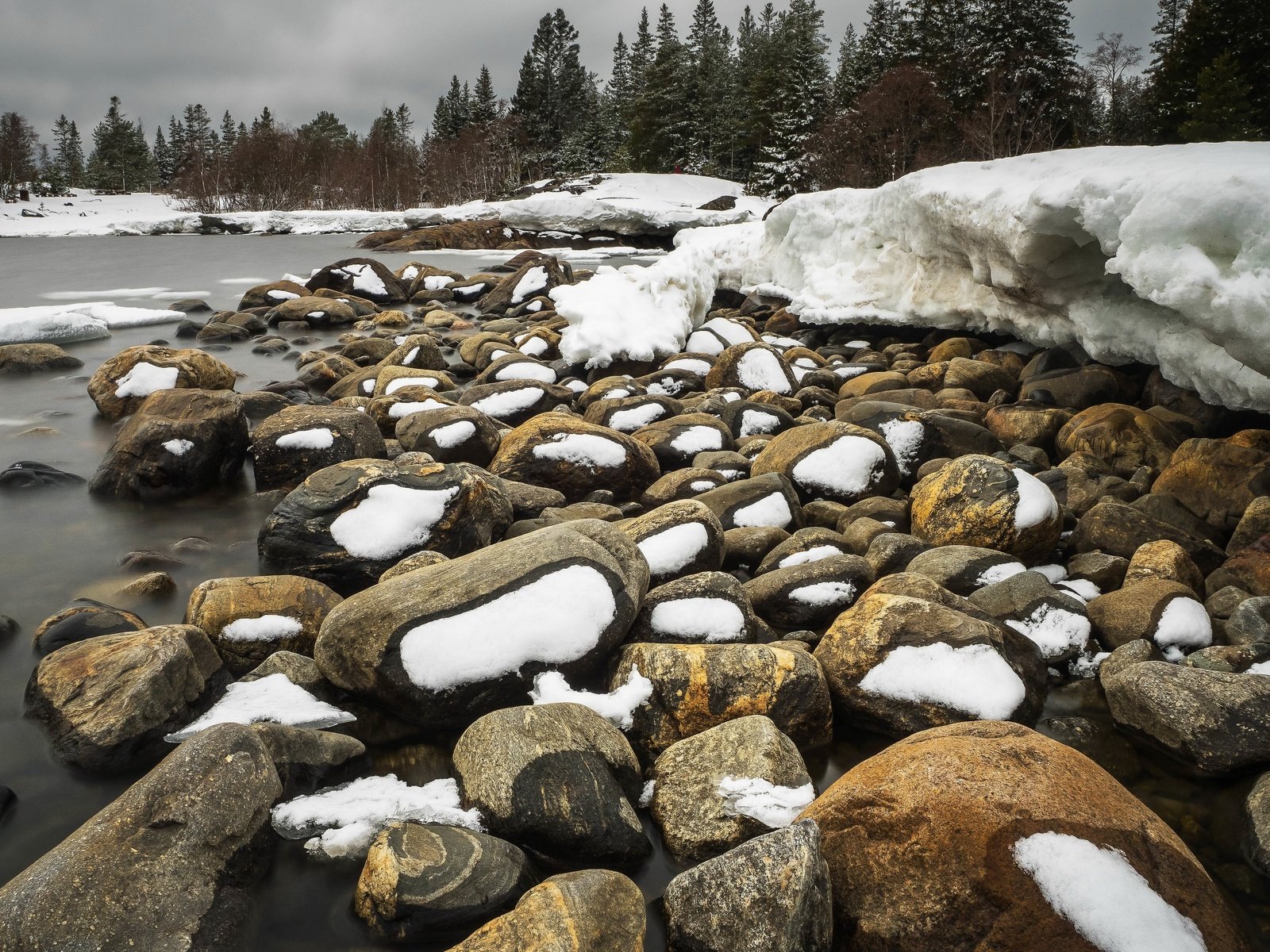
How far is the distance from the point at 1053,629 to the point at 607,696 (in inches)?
70.4

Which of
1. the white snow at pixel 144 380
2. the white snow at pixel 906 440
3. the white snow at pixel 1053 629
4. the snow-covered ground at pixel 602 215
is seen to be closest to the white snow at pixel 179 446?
the white snow at pixel 144 380

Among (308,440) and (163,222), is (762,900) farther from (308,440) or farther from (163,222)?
(163,222)

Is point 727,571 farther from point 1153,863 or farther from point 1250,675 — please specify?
point 1153,863

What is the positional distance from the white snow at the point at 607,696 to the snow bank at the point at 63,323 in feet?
31.5

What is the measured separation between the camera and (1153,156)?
4691 millimetres

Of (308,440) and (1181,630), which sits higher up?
(308,440)

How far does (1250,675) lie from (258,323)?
11813 mm

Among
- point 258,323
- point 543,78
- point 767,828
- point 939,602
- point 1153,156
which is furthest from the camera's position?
point 543,78

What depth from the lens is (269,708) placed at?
2.78m

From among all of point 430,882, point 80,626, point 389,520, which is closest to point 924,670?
point 430,882

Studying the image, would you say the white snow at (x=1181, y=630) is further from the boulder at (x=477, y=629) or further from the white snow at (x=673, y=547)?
the boulder at (x=477, y=629)

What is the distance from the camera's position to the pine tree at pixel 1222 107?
17.8 meters

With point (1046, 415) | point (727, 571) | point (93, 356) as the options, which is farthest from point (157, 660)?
point (93, 356)

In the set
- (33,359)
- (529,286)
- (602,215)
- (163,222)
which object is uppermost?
(602,215)
